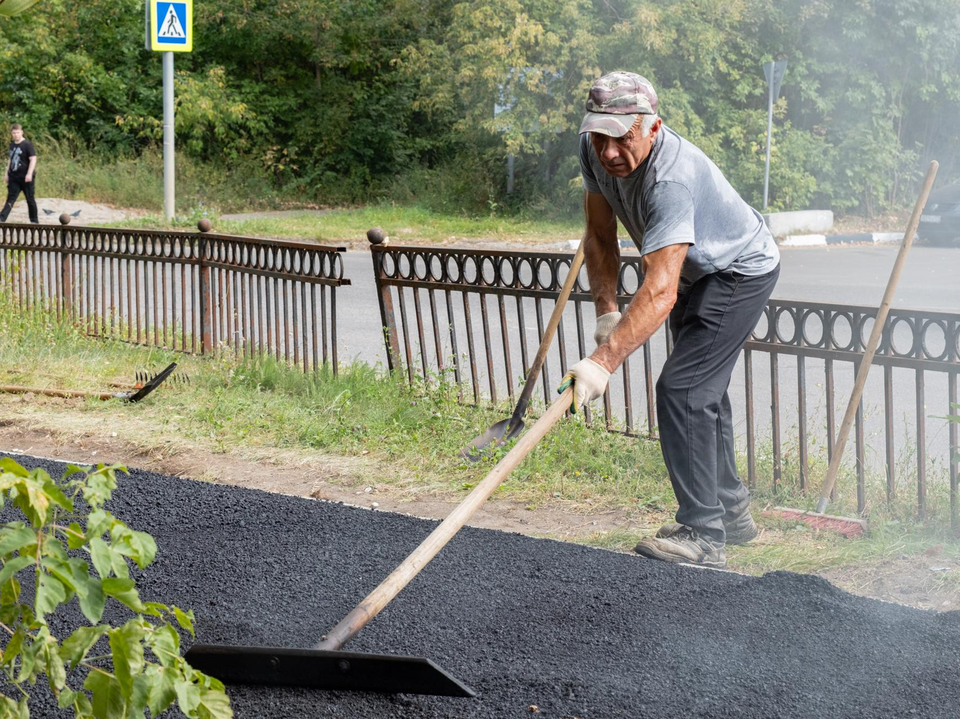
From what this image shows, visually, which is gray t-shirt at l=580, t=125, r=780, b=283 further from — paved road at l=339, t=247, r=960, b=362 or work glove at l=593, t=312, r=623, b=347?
paved road at l=339, t=247, r=960, b=362

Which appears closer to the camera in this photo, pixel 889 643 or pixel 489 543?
pixel 889 643

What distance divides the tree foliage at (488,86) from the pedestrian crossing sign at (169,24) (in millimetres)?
6154

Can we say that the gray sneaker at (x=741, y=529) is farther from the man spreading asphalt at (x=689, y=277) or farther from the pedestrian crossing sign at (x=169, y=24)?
the pedestrian crossing sign at (x=169, y=24)

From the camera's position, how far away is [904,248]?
164 inches

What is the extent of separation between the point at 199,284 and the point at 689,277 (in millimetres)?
4179

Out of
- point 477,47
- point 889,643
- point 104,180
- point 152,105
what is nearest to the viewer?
point 889,643

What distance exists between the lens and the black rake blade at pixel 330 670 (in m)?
2.64

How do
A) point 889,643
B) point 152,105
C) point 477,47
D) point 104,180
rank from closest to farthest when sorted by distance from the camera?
point 889,643
point 477,47
point 104,180
point 152,105

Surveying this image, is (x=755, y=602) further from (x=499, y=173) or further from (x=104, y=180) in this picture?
(x=104, y=180)

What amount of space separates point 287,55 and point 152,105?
3467mm

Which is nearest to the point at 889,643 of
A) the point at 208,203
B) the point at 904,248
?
the point at 904,248

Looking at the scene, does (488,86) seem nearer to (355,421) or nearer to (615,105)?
(355,421)

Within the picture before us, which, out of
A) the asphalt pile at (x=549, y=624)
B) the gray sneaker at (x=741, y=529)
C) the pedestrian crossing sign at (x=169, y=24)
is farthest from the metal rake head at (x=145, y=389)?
the pedestrian crossing sign at (x=169, y=24)

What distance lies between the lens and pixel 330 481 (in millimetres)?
4930
